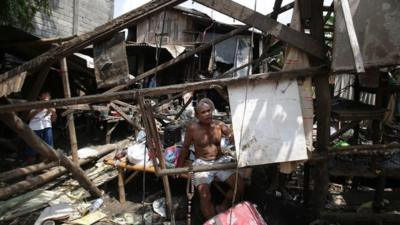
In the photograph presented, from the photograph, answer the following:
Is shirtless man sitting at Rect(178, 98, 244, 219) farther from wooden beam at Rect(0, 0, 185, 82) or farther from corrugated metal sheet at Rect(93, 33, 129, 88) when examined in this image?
wooden beam at Rect(0, 0, 185, 82)

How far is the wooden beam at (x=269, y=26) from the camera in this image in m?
3.02

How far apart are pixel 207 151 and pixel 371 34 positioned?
2703mm

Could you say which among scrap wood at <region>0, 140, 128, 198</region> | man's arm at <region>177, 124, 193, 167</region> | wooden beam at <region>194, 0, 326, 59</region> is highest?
wooden beam at <region>194, 0, 326, 59</region>

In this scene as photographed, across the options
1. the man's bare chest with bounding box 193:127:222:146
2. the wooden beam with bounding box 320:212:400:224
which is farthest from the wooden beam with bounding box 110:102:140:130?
the wooden beam with bounding box 320:212:400:224

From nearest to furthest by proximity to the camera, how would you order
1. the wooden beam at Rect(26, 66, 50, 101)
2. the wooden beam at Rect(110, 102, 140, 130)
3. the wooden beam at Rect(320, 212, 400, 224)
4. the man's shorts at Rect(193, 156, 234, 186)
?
the wooden beam at Rect(320, 212, 400, 224) < the wooden beam at Rect(26, 66, 50, 101) < the man's shorts at Rect(193, 156, 234, 186) < the wooden beam at Rect(110, 102, 140, 130)

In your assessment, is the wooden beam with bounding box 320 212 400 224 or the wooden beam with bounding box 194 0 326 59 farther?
the wooden beam with bounding box 320 212 400 224

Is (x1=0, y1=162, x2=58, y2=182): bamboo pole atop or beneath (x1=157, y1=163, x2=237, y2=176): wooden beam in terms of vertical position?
beneath

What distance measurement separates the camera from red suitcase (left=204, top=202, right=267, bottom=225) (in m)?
3.80

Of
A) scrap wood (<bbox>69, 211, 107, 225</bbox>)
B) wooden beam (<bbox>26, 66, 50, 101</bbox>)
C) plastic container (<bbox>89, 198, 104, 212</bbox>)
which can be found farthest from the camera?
plastic container (<bbox>89, 198, 104, 212</bbox>)

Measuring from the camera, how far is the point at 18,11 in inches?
295

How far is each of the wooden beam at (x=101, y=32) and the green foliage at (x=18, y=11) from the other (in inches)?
170

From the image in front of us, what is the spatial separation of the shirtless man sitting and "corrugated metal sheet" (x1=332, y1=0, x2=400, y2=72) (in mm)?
2195

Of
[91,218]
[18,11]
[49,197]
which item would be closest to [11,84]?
[91,218]

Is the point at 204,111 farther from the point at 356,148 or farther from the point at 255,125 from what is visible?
the point at 356,148
